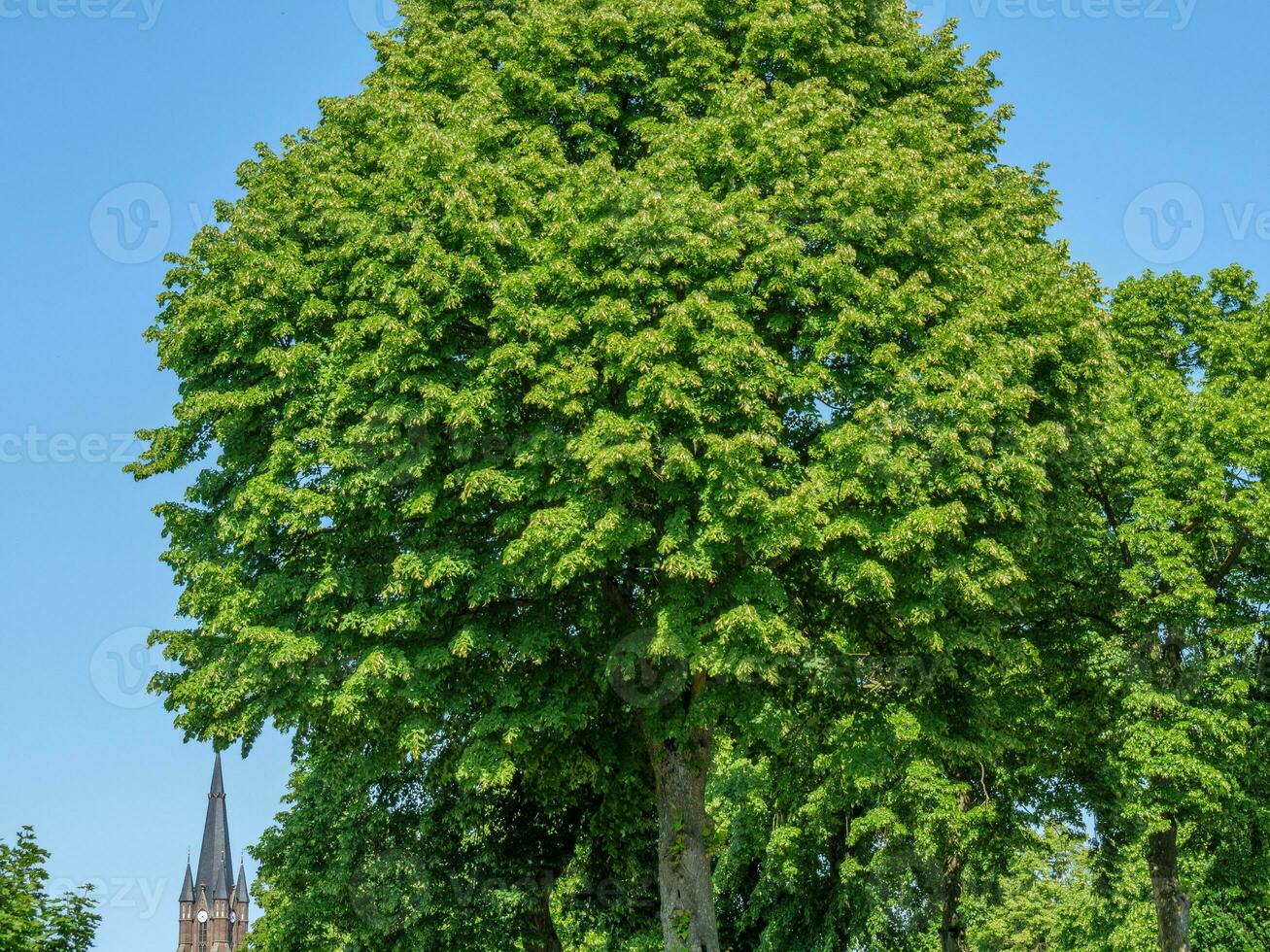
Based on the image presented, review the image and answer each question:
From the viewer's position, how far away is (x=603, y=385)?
20344 millimetres

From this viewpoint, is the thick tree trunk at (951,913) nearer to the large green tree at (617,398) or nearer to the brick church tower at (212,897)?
the large green tree at (617,398)

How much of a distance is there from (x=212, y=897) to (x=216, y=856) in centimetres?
428

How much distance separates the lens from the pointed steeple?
489 ft

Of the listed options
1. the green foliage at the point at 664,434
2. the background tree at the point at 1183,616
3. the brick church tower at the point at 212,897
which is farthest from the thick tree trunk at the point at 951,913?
the brick church tower at the point at 212,897

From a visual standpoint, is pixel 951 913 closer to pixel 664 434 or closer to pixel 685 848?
pixel 685 848

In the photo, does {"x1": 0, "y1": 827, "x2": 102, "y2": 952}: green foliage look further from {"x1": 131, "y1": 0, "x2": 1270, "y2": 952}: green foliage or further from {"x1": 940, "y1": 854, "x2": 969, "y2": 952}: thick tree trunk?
{"x1": 940, "y1": 854, "x2": 969, "y2": 952}: thick tree trunk

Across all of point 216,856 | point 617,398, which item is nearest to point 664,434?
point 617,398

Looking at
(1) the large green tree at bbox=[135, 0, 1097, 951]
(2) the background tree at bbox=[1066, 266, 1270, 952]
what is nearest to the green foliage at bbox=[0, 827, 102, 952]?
(1) the large green tree at bbox=[135, 0, 1097, 951]

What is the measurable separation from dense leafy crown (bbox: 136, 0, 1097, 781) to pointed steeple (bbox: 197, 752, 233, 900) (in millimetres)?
134394

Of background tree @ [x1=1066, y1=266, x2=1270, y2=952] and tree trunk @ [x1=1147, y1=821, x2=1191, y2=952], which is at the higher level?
background tree @ [x1=1066, y1=266, x2=1270, y2=952]

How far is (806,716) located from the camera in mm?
24938

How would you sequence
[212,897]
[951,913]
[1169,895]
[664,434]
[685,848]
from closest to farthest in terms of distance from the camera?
[664,434] → [685,848] → [1169,895] → [951,913] → [212,897]

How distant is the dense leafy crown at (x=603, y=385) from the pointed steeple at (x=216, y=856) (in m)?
134

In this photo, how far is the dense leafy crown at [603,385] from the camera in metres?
19.8
